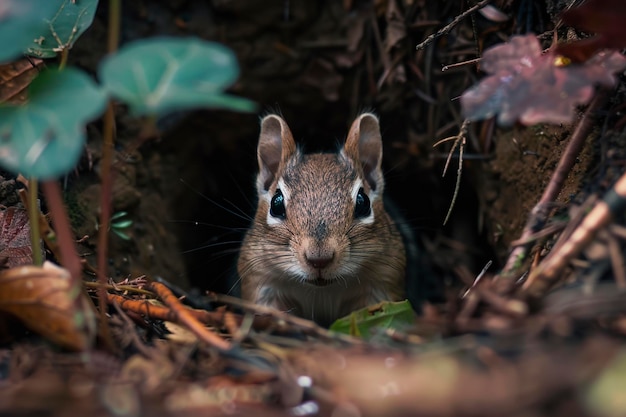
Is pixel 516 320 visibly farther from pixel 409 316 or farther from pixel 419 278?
pixel 419 278

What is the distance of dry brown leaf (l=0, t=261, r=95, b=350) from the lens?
2064mm

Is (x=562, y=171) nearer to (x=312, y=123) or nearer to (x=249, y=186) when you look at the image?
(x=312, y=123)

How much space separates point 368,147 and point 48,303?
258 centimetres

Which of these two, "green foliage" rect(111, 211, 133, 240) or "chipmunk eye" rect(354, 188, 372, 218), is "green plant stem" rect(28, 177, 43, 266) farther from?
"chipmunk eye" rect(354, 188, 372, 218)

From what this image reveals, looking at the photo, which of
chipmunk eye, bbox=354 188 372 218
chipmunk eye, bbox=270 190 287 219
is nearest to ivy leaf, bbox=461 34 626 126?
chipmunk eye, bbox=354 188 372 218

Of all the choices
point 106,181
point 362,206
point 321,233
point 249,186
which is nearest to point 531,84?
point 106,181

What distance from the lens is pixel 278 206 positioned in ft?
13.0

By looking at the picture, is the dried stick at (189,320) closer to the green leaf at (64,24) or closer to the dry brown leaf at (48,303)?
the dry brown leaf at (48,303)

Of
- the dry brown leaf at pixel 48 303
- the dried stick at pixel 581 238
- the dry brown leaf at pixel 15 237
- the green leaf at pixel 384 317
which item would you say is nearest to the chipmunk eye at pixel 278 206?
the green leaf at pixel 384 317

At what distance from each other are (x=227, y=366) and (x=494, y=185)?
280 centimetres

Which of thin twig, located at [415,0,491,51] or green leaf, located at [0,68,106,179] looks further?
thin twig, located at [415,0,491,51]

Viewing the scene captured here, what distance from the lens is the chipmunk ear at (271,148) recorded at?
426 cm

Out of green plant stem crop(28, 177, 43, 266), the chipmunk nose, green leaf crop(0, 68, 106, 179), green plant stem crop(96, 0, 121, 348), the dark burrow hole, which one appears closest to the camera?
green leaf crop(0, 68, 106, 179)

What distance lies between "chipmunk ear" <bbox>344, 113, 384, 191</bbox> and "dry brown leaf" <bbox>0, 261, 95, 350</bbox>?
235cm
